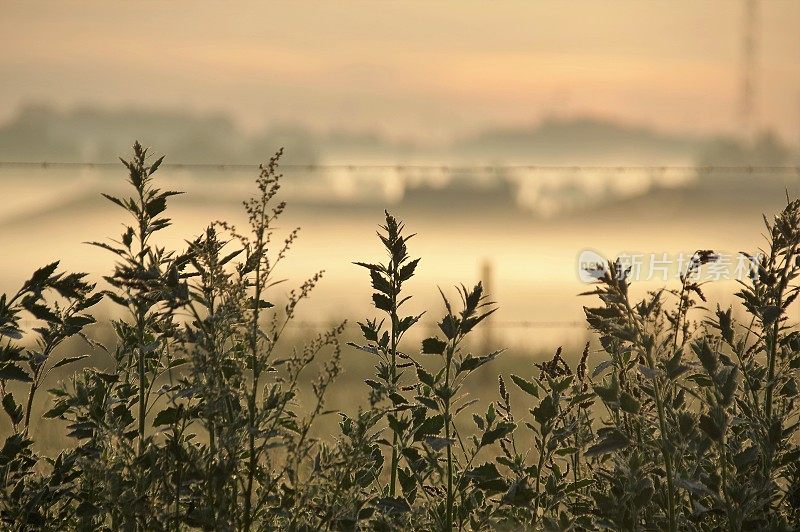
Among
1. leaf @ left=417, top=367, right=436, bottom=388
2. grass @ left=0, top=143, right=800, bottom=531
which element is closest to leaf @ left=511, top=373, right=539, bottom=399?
grass @ left=0, top=143, right=800, bottom=531

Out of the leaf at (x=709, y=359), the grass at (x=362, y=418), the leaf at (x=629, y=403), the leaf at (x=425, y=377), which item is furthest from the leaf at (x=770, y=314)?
the leaf at (x=425, y=377)

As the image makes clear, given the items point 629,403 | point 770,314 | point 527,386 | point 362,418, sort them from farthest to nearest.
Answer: point 527,386
point 770,314
point 362,418
point 629,403

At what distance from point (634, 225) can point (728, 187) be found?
1.00 metres

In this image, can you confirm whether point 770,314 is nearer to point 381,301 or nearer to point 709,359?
point 709,359

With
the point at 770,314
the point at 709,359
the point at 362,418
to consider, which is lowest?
the point at 362,418

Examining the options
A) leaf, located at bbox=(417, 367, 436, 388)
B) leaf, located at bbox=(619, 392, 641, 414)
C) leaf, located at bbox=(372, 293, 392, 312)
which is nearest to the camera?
leaf, located at bbox=(619, 392, 641, 414)

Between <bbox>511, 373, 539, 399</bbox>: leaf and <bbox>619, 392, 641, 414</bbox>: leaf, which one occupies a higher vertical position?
<bbox>511, 373, 539, 399</bbox>: leaf

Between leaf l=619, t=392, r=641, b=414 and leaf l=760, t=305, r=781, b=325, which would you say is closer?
leaf l=619, t=392, r=641, b=414

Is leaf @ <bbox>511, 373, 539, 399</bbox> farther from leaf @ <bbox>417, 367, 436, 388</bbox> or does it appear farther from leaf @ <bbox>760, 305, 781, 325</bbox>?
leaf @ <bbox>760, 305, 781, 325</bbox>

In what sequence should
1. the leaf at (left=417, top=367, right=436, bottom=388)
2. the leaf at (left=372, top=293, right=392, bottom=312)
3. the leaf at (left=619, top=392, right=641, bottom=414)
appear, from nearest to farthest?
the leaf at (left=619, top=392, right=641, bottom=414), the leaf at (left=417, top=367, right=436, bottom=388), the leaf at (left=372, top=293, right=392, bottom=312)

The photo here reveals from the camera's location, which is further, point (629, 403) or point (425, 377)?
point (425, 377)

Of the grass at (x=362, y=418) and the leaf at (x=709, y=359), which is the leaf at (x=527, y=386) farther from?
the leaf at (x=709, y=359)

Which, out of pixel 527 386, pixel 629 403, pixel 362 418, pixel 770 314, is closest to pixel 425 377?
pixel 362 418

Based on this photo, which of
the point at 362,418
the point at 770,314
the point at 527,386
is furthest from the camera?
the point at 527,386
